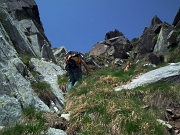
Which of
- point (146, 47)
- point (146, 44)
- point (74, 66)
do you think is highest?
point (146, 44)

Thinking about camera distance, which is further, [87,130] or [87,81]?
[87,81]

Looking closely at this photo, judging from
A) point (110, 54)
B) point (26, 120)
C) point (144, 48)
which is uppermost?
point (110, 54)

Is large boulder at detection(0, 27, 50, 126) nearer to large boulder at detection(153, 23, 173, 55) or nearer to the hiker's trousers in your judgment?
the hiker's trousers

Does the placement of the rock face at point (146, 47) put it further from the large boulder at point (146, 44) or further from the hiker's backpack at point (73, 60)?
the hiker's backpack at point (73, 60)

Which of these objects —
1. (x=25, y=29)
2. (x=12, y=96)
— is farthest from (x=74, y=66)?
(x=25, y=29)

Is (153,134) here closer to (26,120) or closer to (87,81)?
(26,120)

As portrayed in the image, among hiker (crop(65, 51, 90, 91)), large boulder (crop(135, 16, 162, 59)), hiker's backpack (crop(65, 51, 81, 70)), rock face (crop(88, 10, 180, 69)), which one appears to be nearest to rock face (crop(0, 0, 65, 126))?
hiker (crop(65, 51, 90, 91))

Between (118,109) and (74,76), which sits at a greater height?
(74,76)

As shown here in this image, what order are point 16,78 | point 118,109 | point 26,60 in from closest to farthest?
point 118,109
point 16,78
point 26,60

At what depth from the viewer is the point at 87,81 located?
43.9ft

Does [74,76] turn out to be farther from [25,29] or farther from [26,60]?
[25,29]

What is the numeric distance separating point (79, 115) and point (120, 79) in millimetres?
6265

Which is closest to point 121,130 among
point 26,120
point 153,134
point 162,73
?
point 153,134

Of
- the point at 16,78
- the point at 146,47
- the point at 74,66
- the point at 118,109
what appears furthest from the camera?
the point at 146,47
